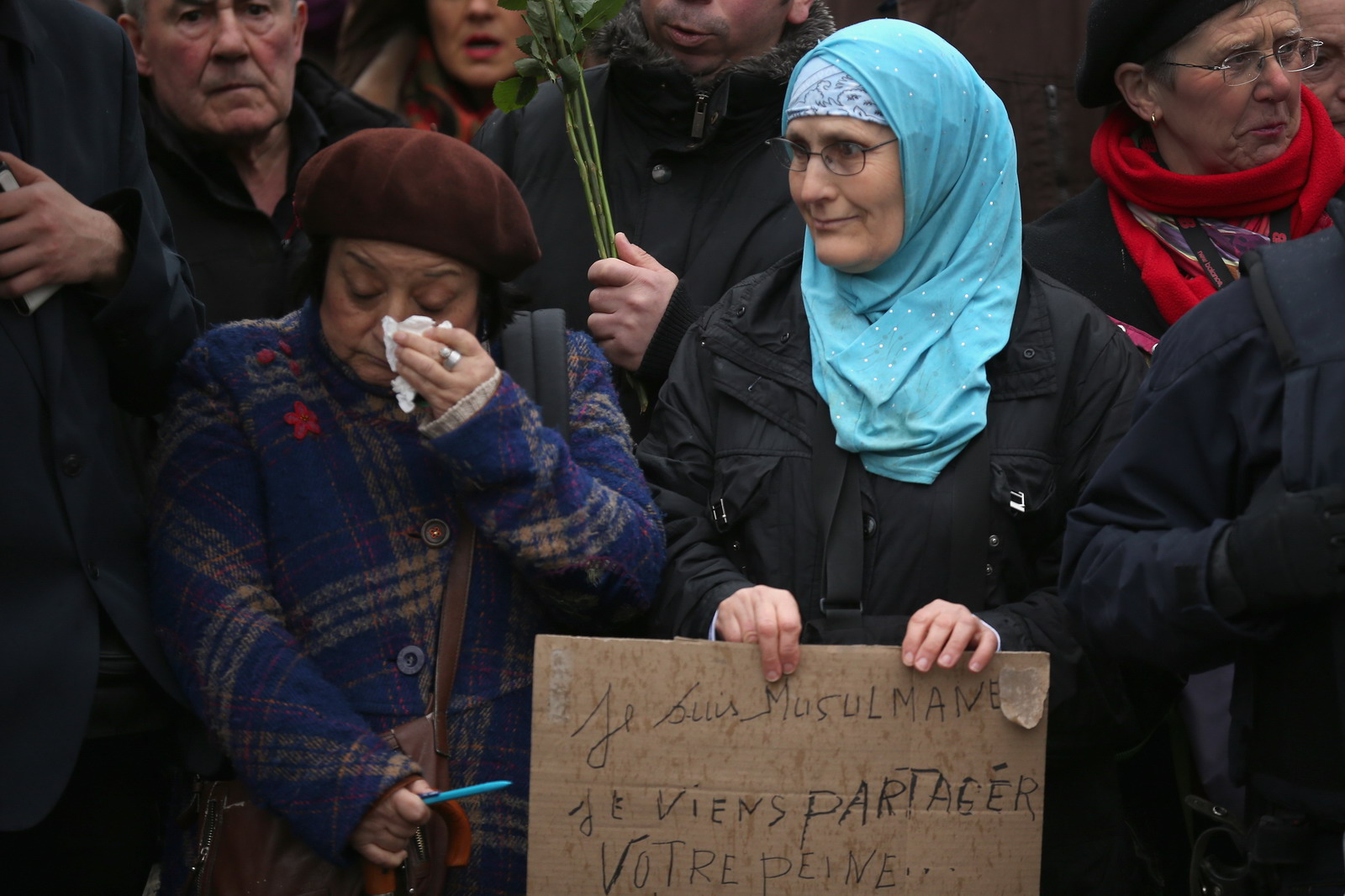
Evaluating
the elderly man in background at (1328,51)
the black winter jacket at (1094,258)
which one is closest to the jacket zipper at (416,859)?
the black winter jacket at (1094,258)

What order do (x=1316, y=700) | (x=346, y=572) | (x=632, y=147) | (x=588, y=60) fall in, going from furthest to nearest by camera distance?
(x=588, y=60) → (x=632, y=147) → (x=346, y=572) → (x=1316, y=700)

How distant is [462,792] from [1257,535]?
1302 mm

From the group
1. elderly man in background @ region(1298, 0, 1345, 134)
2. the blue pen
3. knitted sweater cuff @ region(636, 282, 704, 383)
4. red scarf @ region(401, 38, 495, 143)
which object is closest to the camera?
the blue pen

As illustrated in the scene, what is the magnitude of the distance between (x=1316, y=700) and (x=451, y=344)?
1.51 meters

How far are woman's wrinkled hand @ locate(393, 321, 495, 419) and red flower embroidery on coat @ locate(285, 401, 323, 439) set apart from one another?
0.81ft

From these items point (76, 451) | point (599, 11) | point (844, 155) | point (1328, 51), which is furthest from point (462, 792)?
point (1328, 51)

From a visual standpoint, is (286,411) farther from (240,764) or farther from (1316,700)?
(1316,700)

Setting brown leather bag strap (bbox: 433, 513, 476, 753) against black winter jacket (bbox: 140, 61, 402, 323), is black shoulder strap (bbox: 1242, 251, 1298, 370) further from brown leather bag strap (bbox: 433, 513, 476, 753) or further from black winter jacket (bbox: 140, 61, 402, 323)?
black winter jacket (bbox: 140, 61, 402, 323)

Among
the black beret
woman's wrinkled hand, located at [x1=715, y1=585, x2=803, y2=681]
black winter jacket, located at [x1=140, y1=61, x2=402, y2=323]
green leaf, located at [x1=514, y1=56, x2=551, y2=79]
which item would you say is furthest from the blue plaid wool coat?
the black beret

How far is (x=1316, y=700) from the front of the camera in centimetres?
227

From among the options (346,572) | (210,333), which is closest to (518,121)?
(210,333)

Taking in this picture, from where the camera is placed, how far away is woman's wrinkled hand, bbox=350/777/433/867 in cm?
246

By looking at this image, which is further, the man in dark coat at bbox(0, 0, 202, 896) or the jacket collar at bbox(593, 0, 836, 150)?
the jacket collar at bbox(593, 0, 836, 150)

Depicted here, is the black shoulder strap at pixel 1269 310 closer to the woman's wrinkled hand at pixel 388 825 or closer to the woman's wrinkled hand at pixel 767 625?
the woman's wrinkled hand at pixel 767 625
